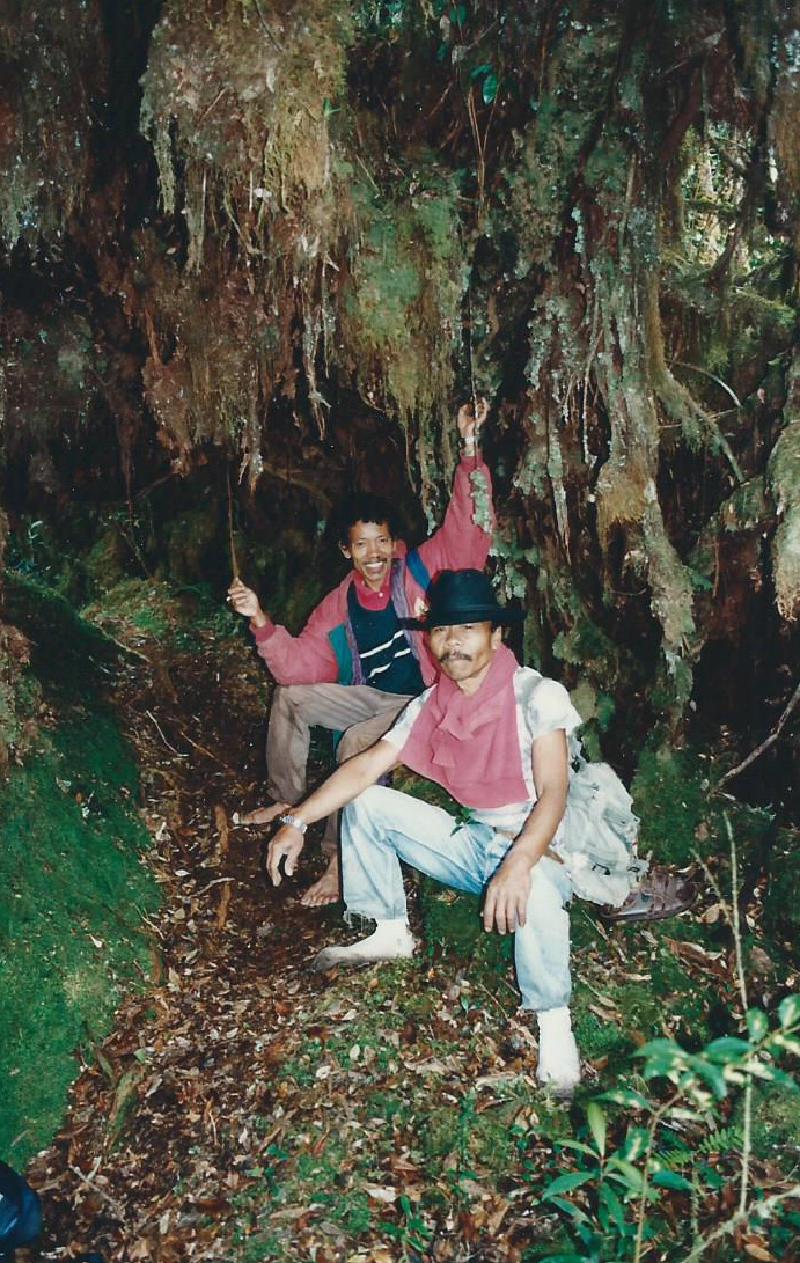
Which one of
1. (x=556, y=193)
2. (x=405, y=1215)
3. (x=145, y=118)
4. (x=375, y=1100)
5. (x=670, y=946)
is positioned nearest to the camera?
(x=405, y=1215)

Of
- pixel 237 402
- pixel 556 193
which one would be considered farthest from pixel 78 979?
pixel 556 193

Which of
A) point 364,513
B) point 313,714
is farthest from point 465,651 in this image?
point 313,714

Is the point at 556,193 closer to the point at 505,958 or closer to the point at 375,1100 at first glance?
the point at 505,958

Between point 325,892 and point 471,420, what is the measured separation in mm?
3030

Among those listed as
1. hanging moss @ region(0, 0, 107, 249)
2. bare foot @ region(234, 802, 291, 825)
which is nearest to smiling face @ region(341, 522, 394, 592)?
bare foot @ region(234, 802, 291, 825)

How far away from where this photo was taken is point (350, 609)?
570 centimetres

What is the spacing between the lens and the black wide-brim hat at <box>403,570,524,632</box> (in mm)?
3957

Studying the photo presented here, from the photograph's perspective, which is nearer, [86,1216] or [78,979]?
[86,1216]

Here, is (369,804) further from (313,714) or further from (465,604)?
(313,714)

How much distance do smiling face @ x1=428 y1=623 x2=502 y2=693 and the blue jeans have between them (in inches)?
28.4

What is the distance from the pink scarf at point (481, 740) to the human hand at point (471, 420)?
1.63m

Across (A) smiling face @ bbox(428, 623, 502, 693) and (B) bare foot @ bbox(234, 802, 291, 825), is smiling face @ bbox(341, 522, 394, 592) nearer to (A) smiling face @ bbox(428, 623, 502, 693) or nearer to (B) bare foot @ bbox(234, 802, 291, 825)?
(A) smiling face @ bbox(428, 623, 502, 693)

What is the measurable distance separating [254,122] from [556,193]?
1.56m

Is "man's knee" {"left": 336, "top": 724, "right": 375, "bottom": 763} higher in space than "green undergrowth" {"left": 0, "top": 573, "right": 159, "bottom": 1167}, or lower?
higher
